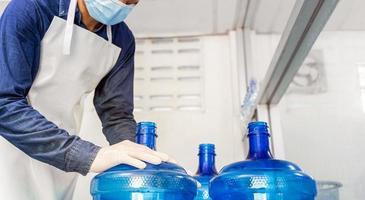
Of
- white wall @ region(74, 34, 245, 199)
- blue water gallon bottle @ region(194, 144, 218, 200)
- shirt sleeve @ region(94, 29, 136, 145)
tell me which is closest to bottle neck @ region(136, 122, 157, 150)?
blue water gallon bottle @ region(194, 144, 218, 200)

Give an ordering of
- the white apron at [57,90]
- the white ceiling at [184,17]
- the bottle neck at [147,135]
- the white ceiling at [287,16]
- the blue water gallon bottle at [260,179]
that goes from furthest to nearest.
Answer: the white ceiling at [184,17] → the white apron at [57,90] → the white ceiling at [287,16] → the bottle neck at [147,135] → the blue water gallon bottle at [260,179]

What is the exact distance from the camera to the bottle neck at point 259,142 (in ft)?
2.05

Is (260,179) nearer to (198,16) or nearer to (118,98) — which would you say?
(118,98)

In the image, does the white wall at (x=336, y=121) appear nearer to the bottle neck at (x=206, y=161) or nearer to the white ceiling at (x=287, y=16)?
the white ceiling at (x=287, y=16)

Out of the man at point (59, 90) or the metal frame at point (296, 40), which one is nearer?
the man at point (59, 90)

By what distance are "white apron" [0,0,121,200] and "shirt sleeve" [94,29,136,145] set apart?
0.18ft

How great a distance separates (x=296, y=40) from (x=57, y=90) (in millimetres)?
678

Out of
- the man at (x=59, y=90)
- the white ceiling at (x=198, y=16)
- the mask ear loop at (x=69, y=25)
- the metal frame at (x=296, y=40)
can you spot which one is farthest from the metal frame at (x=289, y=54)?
the mask ear loop at (x=69, y=25)

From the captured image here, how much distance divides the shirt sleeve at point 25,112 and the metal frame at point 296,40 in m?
0.59

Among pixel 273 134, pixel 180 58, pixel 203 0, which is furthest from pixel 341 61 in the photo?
pixel 180 58

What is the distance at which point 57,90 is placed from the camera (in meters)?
1.01

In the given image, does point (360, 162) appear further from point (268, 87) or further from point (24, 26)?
point (24, 26)

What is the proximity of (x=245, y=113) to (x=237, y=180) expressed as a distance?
124cm

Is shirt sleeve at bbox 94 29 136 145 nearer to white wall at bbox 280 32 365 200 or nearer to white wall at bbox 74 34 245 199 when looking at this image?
white wall at bbox 280 32 365 200
